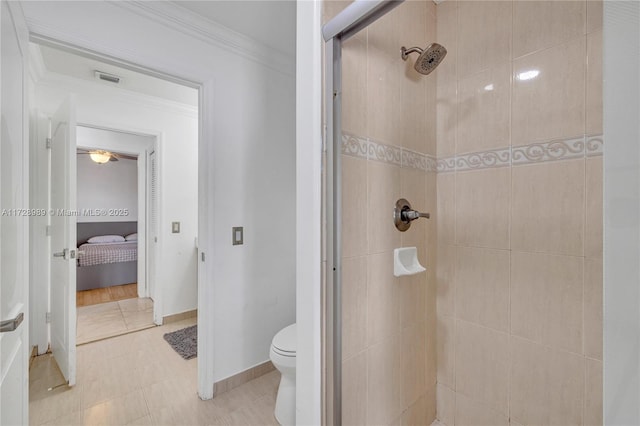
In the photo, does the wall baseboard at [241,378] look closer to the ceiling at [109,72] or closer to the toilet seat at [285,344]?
the toilet seat at [285,344]

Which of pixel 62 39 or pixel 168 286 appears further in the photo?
pixel 168 286

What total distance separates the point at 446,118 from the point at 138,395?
97.2 inches

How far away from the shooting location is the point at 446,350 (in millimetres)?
1520

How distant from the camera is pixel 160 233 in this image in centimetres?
302

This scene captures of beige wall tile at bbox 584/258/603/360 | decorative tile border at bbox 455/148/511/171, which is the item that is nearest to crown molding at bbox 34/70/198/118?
decorative tile border at bbox 455/148/511/171

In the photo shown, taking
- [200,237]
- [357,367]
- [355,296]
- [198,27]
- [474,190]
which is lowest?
[357,367]

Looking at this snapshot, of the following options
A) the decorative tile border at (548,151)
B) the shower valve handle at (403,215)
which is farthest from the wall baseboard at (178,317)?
the decorative tile border at (548,151)

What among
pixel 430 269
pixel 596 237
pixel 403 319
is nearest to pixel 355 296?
pixel 403 319

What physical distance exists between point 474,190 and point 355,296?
81 centimetres

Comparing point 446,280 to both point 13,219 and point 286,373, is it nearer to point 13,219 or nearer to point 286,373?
point 286,373

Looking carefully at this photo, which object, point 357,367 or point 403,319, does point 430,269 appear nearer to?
point 403,319

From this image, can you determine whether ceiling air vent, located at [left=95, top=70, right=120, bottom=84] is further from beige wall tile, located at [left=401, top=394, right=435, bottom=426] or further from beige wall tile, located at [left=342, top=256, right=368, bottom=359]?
beige wall tile, located at [left=401, top=394, right=435, bottom=426]

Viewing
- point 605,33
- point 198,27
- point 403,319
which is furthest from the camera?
point 198,27

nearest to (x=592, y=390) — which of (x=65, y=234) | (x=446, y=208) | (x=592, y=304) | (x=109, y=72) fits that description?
(x=592, y=304)
